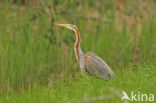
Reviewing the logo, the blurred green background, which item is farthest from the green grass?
the blurred green background

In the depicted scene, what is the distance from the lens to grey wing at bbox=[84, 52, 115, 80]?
212 inches

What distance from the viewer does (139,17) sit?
1290 centimetres

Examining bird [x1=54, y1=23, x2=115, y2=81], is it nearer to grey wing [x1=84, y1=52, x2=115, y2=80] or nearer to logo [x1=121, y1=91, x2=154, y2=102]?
grey wing [x1=84, y1=52, x2=115, y2=80]

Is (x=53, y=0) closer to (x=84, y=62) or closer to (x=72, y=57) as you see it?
(x=72, y=57)

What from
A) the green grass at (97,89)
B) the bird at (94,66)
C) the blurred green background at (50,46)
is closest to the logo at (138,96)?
the green grass at (97,89)

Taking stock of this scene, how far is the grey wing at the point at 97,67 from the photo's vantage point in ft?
17.6

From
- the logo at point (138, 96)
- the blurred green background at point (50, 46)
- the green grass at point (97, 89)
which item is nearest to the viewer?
the green grass at point (97, 89)

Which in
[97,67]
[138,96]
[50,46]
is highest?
[97,67]

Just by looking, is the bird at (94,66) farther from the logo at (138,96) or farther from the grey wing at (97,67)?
the logo at (138,96)

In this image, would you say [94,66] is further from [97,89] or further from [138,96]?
[138,96]

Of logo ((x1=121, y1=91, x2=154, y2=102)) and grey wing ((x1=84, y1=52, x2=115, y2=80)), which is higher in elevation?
grey wing ((x1=84, y1=52, x2=115, y2=80))

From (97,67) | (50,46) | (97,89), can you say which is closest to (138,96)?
(97,89)

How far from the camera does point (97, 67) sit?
561 cm

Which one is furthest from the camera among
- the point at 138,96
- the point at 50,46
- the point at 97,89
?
the point at 50,46
